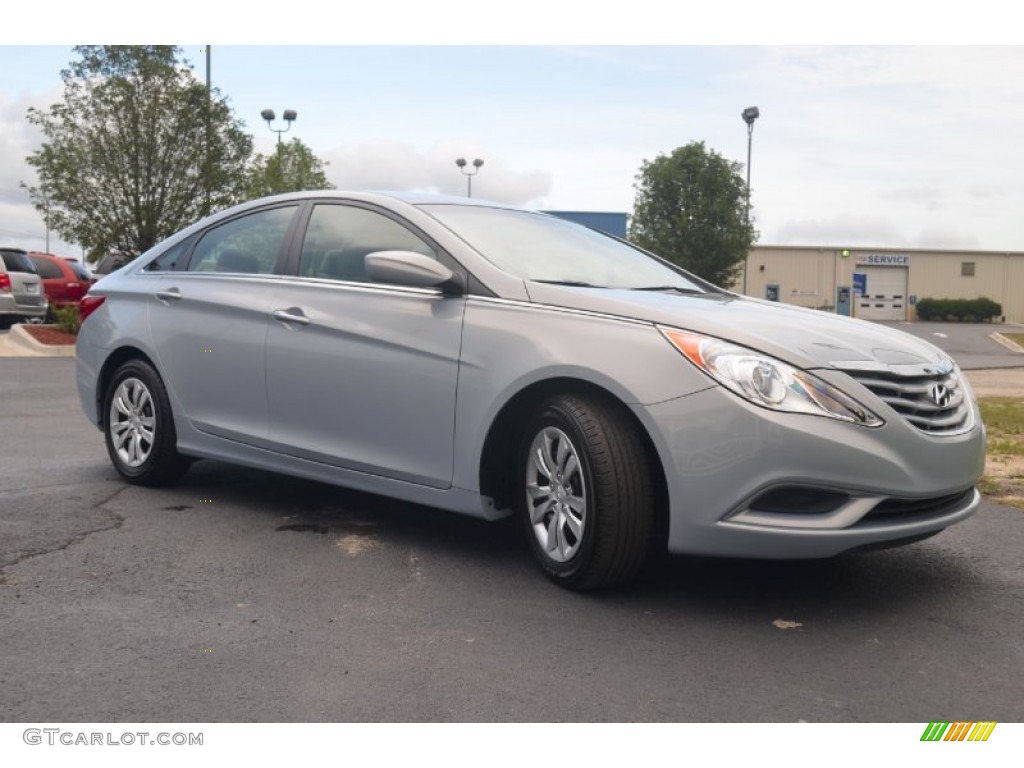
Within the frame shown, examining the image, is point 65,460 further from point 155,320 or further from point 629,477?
point 629,477

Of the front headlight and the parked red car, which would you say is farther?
the parked red car

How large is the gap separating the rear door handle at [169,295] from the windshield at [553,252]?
1670mm

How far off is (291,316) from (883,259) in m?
72.8

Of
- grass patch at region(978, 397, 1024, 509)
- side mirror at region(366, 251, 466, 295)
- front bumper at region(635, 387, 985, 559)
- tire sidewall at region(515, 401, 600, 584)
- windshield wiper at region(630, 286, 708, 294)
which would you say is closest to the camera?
front bumper at region(635, 387, 985, 559)

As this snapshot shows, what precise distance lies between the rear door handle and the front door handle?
88 cm

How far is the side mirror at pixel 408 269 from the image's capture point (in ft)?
14.8

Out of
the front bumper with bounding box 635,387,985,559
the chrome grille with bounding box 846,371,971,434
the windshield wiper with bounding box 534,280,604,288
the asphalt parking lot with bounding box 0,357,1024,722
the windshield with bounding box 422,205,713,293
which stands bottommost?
the asphalt parking lot with bounding box 0,357,1024,722

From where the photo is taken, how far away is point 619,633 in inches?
150

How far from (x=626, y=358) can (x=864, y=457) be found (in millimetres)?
872

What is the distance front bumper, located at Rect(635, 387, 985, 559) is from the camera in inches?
147

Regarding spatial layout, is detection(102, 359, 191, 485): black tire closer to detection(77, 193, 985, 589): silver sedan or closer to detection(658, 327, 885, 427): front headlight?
detection(77, 193, 985, 589): silver sedan

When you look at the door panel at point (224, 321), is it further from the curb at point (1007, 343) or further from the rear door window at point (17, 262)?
the curb at point (1007, 343)
